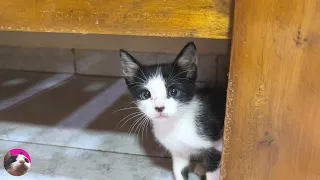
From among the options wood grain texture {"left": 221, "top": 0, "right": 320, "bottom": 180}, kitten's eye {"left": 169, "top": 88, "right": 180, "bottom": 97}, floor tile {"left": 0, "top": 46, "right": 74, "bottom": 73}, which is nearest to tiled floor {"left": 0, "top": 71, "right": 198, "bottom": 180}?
floor tile {"left": 0, "top": 46, "right": 74, "bottom": 73}

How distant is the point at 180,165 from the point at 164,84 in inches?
8.7

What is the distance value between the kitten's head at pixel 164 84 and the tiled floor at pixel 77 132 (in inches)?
8.0

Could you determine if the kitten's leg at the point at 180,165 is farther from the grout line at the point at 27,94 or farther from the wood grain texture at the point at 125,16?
the grout line at the point at 27,94

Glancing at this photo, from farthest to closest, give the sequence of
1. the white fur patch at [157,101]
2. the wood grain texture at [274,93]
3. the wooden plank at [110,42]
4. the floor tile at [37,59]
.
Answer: the floor tile at [37,59], the wooden plank at [110,42], the white fur patch at [157,101], the wood grain texture at [274,93]

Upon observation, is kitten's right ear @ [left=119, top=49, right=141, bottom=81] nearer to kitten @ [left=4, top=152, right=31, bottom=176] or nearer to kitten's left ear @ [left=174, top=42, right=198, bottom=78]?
kitten's left ear @ [left=174, top=42, right=198, bottom=78]

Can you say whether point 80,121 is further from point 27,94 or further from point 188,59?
point 188,59

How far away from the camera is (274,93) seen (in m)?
0.55

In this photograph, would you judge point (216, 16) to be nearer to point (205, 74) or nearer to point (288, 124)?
point (288, 124)

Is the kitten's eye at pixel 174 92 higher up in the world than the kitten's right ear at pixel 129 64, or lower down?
lower down

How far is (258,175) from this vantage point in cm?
60

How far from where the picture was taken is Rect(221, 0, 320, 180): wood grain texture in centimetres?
51

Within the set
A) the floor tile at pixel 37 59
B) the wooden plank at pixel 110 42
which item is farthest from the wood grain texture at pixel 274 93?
the floor tile at pixel 37 59

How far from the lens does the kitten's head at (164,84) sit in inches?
31.1

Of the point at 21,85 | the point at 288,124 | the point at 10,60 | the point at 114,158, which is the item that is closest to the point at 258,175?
the point at 288,124
